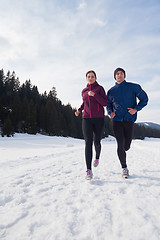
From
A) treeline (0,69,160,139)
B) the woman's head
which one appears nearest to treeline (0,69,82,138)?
treeline (0,69,160,139)

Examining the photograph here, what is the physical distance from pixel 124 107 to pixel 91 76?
106cm

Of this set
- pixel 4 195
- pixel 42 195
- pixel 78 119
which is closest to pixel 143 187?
pixel 42 195

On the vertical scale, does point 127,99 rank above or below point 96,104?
above

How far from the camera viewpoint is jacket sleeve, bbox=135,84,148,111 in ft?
9.79

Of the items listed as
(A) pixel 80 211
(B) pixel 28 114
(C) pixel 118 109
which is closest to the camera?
(A) pixel 80 211

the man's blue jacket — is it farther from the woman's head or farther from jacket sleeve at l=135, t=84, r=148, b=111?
the woman's head

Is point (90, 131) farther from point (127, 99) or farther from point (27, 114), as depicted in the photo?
point (27, 114)

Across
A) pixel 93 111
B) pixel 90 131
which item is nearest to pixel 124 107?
pixel 93 111

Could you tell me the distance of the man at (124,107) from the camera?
9.88 ft

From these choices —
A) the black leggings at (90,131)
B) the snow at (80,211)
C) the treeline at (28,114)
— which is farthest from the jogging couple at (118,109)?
the treeline at (28,114)

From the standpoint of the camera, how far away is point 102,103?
9.77ft

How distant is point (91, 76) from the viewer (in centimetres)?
317

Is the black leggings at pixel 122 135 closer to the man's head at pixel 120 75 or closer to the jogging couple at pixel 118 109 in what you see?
the jogging couple at pixel 118 109

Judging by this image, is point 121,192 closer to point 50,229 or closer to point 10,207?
point 50,229
